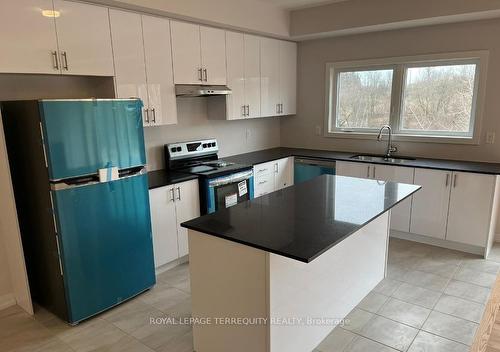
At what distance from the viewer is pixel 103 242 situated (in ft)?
8.70

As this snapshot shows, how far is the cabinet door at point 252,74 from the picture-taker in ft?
14.0

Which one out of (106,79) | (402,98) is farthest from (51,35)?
(402,98)

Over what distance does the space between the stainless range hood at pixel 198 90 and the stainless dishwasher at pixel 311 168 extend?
140 centimetres

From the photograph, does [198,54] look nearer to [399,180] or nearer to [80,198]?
[80,198]

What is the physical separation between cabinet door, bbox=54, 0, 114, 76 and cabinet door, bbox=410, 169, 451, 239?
3.23 m

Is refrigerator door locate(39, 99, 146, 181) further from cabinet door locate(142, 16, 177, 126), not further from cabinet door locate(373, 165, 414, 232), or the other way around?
cabinet door locate(373, 165, 414, 232)

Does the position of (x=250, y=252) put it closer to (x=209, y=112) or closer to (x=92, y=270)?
(x=92, y=270)

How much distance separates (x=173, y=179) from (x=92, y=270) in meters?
1.07

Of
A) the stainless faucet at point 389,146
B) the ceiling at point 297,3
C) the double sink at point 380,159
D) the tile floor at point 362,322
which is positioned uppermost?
the ceiling at point 297,3

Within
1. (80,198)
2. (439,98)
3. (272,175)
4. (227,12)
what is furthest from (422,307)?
(227,12)

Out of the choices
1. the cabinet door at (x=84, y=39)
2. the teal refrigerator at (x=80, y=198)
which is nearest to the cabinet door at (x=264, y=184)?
the teal refrigerator at (x=80, y=198)

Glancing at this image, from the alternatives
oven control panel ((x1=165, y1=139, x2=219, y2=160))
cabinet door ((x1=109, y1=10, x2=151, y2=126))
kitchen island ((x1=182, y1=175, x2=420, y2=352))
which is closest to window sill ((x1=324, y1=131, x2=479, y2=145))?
oven control panel ((x1=165, y1=139, x2=219, y2=160))

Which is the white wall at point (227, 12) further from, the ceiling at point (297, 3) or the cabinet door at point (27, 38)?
the cabinet door at point (27, 38)

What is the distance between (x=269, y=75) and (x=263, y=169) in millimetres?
A: 1267
